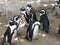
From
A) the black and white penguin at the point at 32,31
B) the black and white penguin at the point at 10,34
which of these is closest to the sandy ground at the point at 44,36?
the black and white penguin at the point at 32,31

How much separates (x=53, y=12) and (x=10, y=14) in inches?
71.0

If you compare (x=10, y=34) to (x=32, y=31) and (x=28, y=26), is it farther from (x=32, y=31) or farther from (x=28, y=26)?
(x=28, y=26)

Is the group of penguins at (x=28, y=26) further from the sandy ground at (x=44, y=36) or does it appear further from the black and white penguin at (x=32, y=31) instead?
the sandy ground at (x=44, y=36)

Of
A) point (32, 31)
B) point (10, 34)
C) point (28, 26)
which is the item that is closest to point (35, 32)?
point (32, 31)

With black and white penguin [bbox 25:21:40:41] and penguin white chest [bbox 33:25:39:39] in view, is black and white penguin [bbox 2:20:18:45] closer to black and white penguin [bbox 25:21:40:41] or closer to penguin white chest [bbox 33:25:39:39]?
black and white penguin [bbox 25:21:40:41]

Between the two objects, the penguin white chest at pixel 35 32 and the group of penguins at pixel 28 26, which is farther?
the penguin white chest at pixel 35 32

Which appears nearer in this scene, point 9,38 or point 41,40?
point 9,38

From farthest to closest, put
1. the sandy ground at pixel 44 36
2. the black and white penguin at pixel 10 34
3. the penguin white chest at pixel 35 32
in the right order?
the penguin white chest at pixel 35 32 → the sandy ground at pixel 44 36 → the black and white penguin at pixel 10 34

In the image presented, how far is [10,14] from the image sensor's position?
10172 mm

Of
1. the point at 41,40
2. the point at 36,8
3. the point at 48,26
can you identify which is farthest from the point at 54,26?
the point at 36,8

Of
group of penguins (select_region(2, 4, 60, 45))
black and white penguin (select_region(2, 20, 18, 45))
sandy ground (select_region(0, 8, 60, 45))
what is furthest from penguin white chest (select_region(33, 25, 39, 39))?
black and white penguin (select_region(2, 20, 18, 45))

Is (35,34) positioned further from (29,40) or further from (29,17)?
(29,17)

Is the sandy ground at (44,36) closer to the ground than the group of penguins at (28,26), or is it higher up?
closer to the ground

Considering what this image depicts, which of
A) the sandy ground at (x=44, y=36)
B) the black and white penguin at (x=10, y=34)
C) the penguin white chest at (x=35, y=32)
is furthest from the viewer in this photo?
the penguin white chest at (x=35, y=32)
